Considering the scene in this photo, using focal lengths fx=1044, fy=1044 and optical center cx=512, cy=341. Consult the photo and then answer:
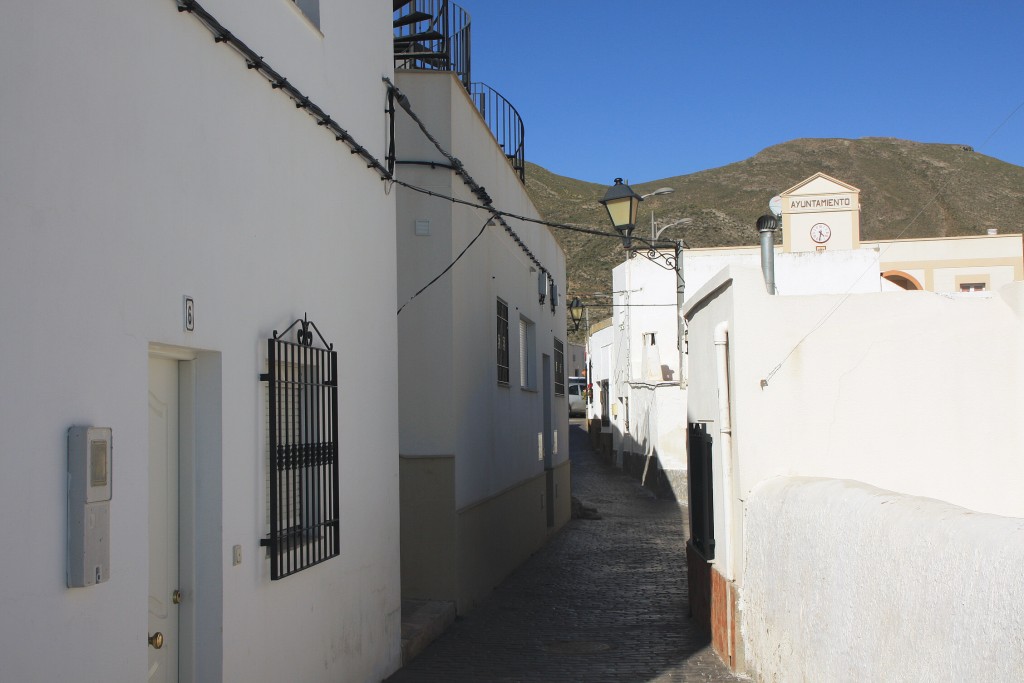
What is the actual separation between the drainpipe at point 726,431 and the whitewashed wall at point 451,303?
10.0 ft

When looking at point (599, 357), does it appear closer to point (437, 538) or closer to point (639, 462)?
point (639, 462)

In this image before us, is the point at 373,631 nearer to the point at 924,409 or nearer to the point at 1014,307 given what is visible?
the point at 924,409

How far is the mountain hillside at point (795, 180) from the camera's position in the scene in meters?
71.7

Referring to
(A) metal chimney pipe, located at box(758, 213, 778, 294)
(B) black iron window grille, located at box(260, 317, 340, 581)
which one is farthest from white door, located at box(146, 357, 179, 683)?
(A) metal chimney pipe, located at box(758, 213, 778, 294)

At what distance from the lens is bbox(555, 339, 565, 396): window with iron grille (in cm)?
2131

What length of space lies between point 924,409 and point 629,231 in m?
5.07

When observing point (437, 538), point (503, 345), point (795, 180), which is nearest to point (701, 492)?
point (437, 538)

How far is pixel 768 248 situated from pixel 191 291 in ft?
19.1

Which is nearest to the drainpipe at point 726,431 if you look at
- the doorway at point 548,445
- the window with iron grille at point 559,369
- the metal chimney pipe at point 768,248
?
the metal chimney pipe at point 768,248

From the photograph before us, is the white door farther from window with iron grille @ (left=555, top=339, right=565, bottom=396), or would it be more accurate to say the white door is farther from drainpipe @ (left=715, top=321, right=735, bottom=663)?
window with iron grille @ (left=555, top=339, right=565, bottom=396)

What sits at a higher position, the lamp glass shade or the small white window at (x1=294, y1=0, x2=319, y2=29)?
the small white window at (x1=294, y1=0, x2=319, y2=29)

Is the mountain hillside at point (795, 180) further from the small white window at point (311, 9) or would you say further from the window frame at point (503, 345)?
the small white window at point (311, 9)

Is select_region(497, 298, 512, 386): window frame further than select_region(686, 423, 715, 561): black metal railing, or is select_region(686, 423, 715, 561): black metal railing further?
select_region(497, 298, 512, 386): window frame

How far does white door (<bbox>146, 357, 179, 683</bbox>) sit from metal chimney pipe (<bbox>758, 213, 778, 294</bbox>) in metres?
5.07
